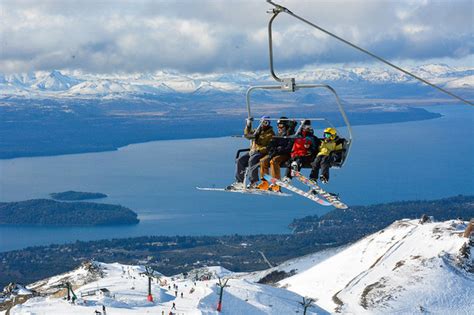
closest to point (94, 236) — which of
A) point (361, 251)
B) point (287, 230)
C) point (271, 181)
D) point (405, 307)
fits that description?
point (287, 230)

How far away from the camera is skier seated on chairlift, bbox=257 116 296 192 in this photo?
19.5m

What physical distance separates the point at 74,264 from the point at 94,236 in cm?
3413

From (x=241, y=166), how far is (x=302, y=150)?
1732 mm

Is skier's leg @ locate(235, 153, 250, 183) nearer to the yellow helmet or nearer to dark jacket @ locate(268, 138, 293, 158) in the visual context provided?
dark jacket @ locate(268, 138, 293, 158)

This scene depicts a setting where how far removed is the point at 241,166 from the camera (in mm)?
20172

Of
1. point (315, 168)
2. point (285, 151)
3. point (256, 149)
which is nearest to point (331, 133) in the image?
point (315, 168)

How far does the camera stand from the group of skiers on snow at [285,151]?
19000 mm

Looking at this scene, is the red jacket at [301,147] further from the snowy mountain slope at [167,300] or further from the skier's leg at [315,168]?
the snowy mountain slope at [167,300]

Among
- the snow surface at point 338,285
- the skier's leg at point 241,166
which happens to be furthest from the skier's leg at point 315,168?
the snow surface at point 338,285

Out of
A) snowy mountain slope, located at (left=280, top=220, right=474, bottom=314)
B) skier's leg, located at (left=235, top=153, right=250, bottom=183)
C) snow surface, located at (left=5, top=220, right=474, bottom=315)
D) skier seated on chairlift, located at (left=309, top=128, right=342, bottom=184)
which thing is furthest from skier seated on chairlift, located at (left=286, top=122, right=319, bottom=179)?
snowy mountain slope, located at (left=280, top=220, right=474, bottom=314)

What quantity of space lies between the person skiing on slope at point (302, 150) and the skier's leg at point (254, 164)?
2.63ft

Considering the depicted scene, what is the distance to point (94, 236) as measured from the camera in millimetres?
189500

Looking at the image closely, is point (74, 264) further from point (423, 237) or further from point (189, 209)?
point (423, 237)

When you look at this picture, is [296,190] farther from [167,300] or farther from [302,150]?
[167,300]
